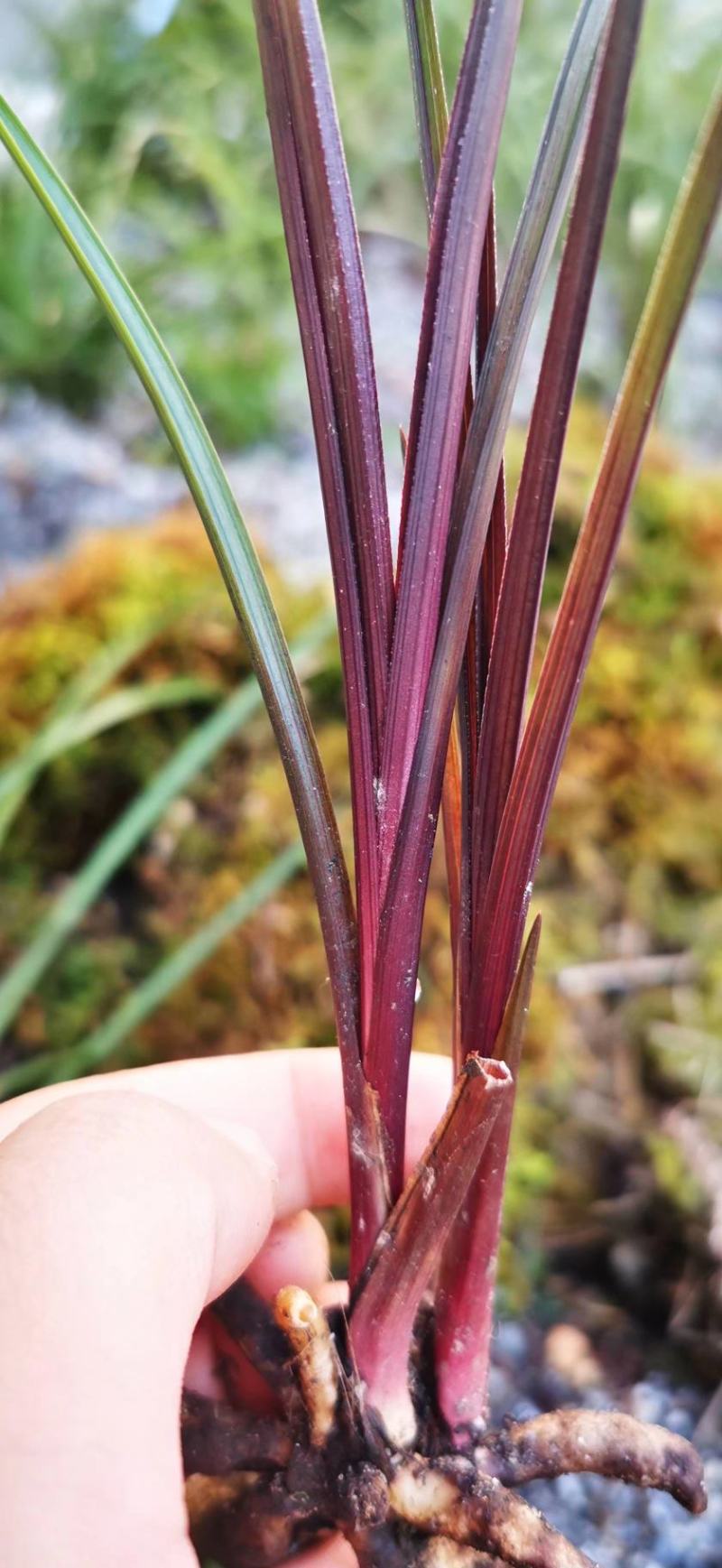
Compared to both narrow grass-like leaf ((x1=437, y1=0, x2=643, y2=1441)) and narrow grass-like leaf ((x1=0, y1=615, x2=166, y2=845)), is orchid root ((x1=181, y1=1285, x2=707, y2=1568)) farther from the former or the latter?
narrow grass-like leaf ((x1=0, y1=615, x2=166, y2=845))

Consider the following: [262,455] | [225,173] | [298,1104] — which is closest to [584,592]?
[298,1104]

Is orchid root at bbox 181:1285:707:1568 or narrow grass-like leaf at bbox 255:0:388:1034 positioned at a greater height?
narrow grass-like leaf at bbox 255:0:388:1034

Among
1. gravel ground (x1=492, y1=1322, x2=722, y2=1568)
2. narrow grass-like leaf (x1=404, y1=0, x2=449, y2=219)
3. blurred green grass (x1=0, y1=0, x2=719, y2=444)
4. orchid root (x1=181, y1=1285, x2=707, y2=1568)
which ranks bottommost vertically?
gravel ground (x1=492, y1=1322, x2=722, y2=1568)

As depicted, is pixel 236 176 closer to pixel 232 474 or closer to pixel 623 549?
pixel 232 474

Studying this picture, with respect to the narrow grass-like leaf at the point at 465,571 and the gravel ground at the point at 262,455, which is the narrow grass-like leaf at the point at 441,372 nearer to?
the narrow grass-like leaf at the point at 465,571

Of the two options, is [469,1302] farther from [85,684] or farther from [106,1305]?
[85,684]

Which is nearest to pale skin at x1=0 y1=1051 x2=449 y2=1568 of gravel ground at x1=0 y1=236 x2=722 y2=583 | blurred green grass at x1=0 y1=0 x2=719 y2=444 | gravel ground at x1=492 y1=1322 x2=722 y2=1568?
gravel ground at x1=492 y1=1322 x2=722 y2=1568

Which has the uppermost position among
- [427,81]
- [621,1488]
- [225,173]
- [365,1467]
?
[225,173]
